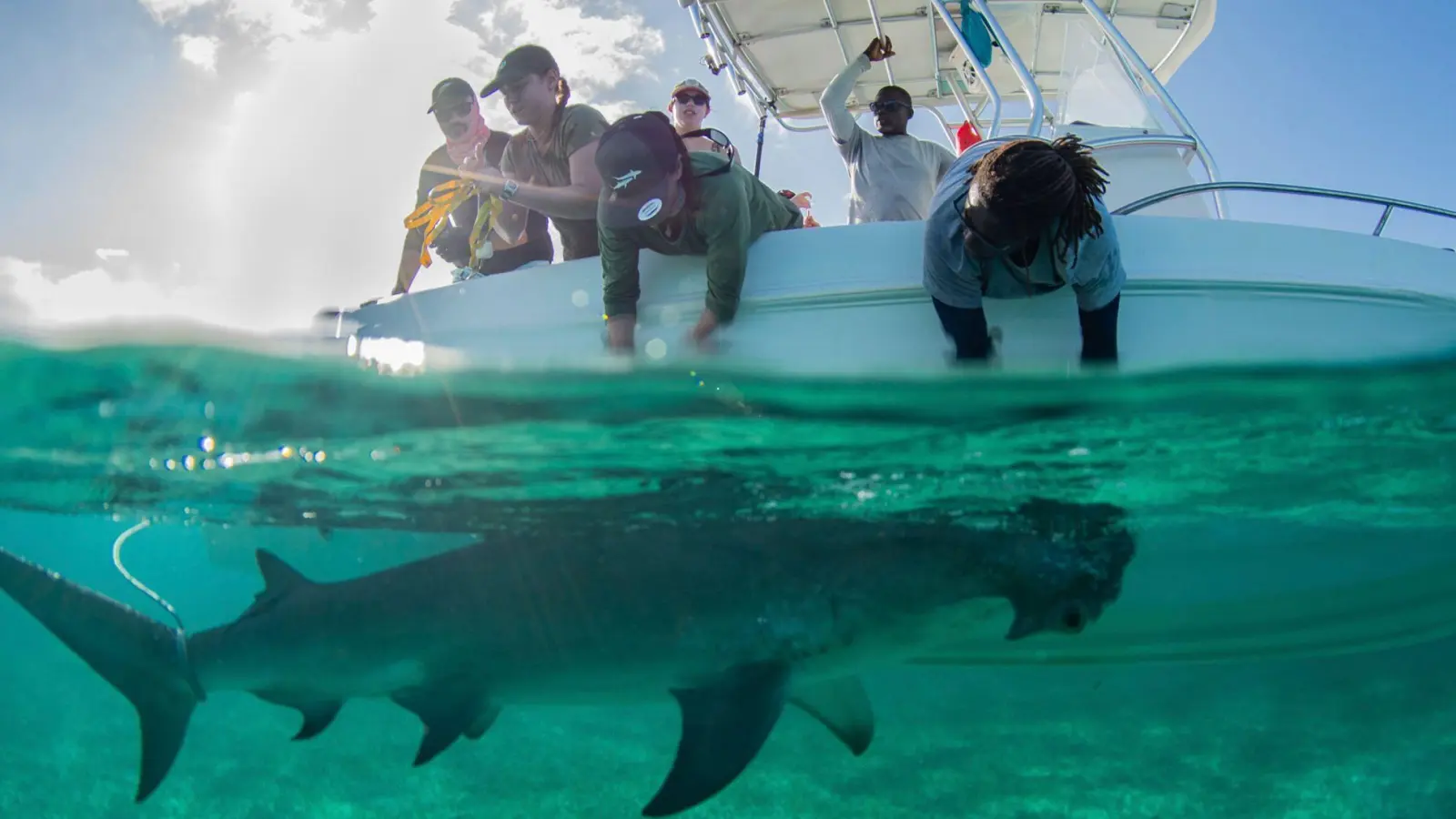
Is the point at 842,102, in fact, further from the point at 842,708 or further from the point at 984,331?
the point at 842,708

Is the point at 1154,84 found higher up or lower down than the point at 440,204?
higher up

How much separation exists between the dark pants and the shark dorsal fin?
341 centimetres

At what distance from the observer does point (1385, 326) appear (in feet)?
12.1

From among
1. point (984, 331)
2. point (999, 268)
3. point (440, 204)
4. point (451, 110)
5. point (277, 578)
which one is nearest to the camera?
point (999, 268)

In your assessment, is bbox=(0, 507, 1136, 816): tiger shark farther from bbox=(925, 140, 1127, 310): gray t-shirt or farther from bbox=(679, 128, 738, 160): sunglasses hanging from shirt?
bbox=(679, 128, 738, 160): sunglasses hanging from shirt

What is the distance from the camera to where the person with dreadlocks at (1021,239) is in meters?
2.95

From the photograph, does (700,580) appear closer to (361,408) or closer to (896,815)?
(361,408)

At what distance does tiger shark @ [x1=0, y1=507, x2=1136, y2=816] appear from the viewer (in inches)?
141

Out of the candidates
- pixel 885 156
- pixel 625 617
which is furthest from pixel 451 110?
pixel 625 617

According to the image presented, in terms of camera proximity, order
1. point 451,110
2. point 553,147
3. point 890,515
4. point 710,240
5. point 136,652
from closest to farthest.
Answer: point 710,240, point 136,652, point 553,147, point 451,110, point 890,515

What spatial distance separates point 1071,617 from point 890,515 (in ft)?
8.68

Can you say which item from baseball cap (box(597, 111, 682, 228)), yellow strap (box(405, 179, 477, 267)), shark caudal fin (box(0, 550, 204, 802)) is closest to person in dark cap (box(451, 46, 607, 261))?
yellow strap (box(405, 179, 477, 267))

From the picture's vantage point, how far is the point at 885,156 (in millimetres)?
4984

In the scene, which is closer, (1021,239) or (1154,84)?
(1021,239)
